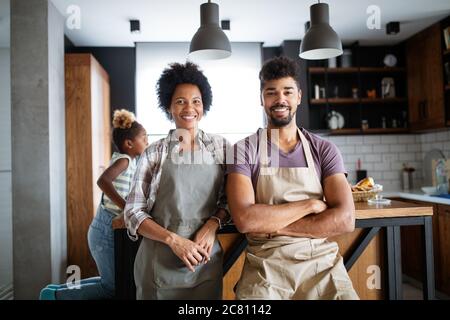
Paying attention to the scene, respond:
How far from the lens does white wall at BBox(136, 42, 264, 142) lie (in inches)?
75.4

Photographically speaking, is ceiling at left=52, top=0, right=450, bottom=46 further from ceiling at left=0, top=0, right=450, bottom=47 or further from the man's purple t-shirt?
the man's purple t-shirt

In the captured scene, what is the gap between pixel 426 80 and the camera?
3.37 meters

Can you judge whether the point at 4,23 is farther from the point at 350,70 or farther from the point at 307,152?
the point at 350,70

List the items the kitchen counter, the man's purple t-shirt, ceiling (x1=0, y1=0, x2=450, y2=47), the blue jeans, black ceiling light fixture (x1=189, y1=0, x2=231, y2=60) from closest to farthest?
the man's purple t-shirt < black ceiling light fixture (x1=189, y1=0, x2=231, y2=60) < the blue jeans < ceiling (x1=0, y1=0, x2=450, y2=47) < the kitchen counter

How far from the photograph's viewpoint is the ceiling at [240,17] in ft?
8.54

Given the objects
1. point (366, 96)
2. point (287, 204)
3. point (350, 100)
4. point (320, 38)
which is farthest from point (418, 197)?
point (287, 204)

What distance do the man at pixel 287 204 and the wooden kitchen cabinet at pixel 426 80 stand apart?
242 centimetres

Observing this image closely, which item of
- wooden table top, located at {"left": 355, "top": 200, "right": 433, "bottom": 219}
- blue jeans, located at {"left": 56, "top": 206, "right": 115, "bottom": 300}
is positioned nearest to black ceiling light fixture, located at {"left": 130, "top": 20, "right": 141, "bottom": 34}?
blue jeans, located at {"left": 56, "top": 206, "right": 115, "bottom": 300}

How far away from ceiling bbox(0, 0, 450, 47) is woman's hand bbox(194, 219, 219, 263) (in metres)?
1.84

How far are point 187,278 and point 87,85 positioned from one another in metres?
2.26

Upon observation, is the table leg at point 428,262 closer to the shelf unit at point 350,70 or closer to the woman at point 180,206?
the woman at point 180,206

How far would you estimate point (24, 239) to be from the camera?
2492mm
